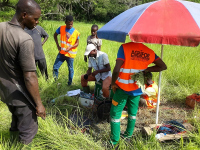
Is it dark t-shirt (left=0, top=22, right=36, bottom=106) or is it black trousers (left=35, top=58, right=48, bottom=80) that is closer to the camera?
dark t-shirt (left=0, top=22, right=36, bottom=106)

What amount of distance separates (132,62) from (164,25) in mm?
599

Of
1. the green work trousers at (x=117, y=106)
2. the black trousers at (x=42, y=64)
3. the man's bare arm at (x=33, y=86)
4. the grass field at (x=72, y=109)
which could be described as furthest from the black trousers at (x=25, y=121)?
the black trousers at (x=42, y=64)

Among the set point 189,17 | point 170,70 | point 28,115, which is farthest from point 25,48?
point 170,70

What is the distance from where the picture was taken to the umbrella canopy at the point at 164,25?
2.17m

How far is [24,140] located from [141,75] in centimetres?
164

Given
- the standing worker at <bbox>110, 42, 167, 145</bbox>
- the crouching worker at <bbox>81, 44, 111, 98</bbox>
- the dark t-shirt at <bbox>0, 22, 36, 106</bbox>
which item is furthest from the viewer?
the crouching worker at <bbox>81, 44, 111, 98</bbox>

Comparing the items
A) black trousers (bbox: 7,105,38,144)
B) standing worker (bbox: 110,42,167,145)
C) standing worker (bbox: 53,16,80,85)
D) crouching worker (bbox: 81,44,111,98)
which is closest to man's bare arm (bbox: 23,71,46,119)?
black trousers (bbox: 7,105,38,144)

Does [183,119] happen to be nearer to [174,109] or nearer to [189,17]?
[174,109]

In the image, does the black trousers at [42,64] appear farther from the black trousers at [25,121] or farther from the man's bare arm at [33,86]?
the man's bare arm at [33,86]

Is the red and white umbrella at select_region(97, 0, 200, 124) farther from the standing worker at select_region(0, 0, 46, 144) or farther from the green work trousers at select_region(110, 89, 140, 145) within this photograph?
the standing worker at select_region(0, 0, 46, 144)

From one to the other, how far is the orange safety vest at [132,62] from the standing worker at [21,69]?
112 cm

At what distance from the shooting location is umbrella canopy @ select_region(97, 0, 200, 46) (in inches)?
85.4

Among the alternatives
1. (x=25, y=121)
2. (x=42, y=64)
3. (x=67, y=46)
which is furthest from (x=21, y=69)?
(x=67, y=46)

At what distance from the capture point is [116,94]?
2.61m
